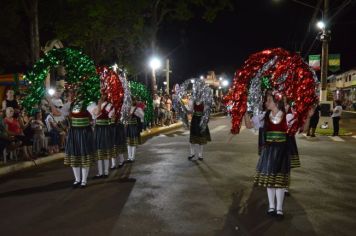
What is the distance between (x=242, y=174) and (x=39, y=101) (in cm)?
487

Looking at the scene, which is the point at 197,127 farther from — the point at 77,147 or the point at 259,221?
the point at 259,221

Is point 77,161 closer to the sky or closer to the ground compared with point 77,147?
closer to the ground

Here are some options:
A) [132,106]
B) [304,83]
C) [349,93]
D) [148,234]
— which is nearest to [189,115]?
[132,106]

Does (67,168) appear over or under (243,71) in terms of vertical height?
under

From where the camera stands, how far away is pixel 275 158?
6.47 meters

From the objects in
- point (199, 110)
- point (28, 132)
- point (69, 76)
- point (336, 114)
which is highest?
point (69, 76)

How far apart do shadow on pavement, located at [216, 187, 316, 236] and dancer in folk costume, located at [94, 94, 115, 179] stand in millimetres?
3403

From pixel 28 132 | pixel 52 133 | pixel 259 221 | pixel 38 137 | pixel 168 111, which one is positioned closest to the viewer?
pixel 259 221

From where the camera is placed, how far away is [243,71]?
729 centimetres

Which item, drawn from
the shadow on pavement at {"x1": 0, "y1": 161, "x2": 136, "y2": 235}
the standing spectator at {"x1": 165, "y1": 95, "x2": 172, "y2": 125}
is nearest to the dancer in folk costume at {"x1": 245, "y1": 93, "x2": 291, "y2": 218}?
the shadow on pavement at {"x1": 0, "y1": 161, "x2": 136, "y2": 235}

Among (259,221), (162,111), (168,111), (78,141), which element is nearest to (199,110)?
(78,141)

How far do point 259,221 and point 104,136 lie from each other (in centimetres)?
446

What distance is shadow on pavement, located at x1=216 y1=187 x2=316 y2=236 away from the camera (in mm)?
5902

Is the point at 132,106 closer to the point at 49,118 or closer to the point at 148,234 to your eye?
the point at 49,118
